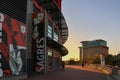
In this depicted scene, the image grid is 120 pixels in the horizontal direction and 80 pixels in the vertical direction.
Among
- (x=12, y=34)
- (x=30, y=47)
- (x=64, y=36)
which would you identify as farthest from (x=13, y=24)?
(x=64, y=36)

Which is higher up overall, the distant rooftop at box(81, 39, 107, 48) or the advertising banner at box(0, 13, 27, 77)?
the distant rooftop at box(81, 39, 107, 48)

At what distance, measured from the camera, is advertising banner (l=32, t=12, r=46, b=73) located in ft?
93.3

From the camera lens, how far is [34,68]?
1126 inches

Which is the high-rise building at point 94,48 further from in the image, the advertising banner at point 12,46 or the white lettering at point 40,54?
the advertising banner at point 12,46

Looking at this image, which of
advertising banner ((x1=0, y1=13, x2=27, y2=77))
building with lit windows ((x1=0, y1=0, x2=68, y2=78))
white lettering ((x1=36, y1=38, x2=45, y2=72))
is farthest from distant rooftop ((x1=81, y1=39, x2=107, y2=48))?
advertising banner ((x1=0, y1=13, x2=27, y2=77))

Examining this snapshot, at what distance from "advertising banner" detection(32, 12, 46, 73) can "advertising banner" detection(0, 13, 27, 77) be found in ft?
15.5

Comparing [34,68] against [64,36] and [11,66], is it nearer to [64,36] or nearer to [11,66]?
[11,66]

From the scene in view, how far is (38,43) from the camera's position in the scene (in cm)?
2862

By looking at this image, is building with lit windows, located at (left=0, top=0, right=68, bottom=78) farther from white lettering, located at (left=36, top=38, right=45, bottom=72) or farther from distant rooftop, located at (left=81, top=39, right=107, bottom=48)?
distant rooftop, located at (left=81, top=39, right=107, bottom=48)

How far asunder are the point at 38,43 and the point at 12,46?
787 cm

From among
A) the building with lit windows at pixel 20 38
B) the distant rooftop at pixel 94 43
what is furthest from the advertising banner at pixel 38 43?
the distant rooftop at pixel 94 43

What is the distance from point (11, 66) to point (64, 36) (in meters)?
44.6

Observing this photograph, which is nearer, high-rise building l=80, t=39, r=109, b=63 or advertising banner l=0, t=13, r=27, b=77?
advertising banner l=0, t=13, r=27, b=77

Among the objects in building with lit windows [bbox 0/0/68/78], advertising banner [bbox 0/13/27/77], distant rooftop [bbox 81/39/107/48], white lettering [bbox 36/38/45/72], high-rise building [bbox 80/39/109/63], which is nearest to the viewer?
advertising banner [bbox 0/13/27/77]
